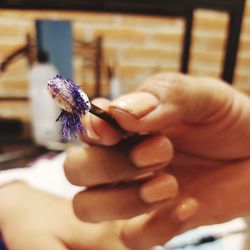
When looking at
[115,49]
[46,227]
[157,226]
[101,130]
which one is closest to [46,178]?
[46,227]

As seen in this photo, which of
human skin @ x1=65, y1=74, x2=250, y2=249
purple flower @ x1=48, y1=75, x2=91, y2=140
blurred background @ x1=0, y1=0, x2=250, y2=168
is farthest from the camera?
blurred background @ x1=0, y1=0, x2=250, y2=168

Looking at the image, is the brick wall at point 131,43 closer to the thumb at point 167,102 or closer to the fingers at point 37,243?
the fingers at point 37,243

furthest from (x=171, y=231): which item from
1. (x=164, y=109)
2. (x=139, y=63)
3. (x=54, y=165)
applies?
(x=139, y=63)

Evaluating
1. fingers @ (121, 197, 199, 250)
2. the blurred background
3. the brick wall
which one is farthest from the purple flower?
the brick wall

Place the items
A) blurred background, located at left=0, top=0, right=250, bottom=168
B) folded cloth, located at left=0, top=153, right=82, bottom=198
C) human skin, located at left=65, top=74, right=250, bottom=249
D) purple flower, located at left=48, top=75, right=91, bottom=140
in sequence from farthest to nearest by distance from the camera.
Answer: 1. blurred background, located at left=0, top=0, right=250, bottom=168
2. folded cloth, located at left=0, top=153, right=82, bottom=198
3. human skin, located at left=65, top=74, right=250, bottom=249
4. purple flower, located at left=48, top=75, right=91, bottom=140

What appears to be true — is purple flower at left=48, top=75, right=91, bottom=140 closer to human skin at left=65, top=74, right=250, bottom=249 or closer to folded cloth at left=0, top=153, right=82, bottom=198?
human skin at left=65, top=74, right=250, bottom=249

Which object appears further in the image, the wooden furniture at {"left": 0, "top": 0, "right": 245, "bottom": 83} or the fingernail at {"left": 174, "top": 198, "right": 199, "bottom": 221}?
the wooden furniture at {"left": 0, "top": 0, "right": 245, "bottom": 83}

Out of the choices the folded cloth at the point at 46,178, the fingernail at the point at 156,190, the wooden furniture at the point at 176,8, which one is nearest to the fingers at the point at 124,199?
the fingernail at the point at 156,190
